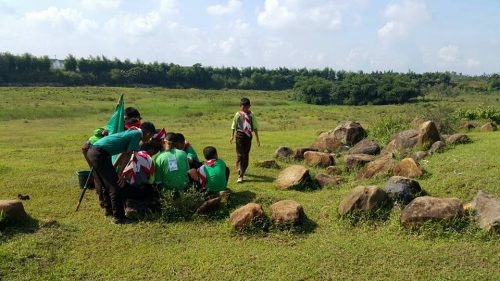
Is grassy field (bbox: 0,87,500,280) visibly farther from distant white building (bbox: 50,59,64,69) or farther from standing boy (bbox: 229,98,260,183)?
distant white building (bbox: 50,59,64,69)

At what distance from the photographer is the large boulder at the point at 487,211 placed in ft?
19.6

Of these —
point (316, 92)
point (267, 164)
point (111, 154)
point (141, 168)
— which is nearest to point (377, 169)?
point (267, 164)

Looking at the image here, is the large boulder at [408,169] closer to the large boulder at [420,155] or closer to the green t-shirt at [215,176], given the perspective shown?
the large boulder at [420,155]

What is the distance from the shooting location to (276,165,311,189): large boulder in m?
8.85

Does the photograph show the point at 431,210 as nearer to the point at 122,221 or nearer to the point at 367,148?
the point at 122,221

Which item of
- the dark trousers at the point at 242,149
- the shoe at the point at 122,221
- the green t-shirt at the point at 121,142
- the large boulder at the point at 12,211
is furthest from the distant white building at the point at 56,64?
the shoe at the point at 122,221

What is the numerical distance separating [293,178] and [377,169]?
65.8 inches

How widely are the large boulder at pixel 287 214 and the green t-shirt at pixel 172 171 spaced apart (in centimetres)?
160

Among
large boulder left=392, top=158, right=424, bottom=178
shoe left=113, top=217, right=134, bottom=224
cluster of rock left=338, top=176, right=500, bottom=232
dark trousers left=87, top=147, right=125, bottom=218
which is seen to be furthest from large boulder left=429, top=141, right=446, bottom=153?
dark trousers left=87, top=147, right=125, bottom=218

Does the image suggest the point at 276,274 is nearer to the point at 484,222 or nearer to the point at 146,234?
the point at 146,234

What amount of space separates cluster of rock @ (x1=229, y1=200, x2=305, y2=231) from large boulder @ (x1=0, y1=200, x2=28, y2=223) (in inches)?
118

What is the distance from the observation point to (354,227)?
6.69 meters

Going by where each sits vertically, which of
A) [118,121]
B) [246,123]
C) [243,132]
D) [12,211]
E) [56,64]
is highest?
[56,64]

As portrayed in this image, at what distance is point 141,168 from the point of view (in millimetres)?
7289
